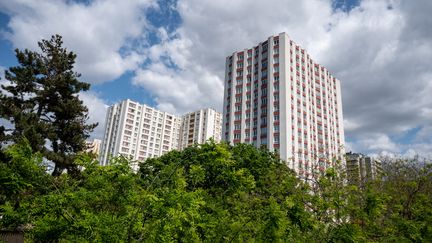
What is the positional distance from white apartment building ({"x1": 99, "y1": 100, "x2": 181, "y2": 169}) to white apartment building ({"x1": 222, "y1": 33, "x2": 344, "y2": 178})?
52.0 meters

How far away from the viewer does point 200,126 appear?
112500mm

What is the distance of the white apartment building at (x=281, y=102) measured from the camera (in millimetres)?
57094

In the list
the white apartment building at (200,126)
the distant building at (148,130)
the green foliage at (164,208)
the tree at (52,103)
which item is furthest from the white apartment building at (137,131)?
the green foliage at (164,208)

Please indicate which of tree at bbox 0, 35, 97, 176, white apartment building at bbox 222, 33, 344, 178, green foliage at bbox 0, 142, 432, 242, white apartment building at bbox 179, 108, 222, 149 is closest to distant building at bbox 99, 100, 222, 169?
white apartment building at bbox 179, 108, 222, 149

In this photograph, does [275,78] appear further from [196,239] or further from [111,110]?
[111,110]

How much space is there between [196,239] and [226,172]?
66.4 inches

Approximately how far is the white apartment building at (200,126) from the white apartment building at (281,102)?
1676 inches

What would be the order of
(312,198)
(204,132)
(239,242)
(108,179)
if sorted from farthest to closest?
(204,132), (312,198), (239,242), (108,179)

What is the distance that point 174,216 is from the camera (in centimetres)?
505

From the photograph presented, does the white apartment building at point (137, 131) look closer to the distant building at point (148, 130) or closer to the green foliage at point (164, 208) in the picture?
the distant building at point (148, 130)

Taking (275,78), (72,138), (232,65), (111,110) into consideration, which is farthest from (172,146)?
(72,138)

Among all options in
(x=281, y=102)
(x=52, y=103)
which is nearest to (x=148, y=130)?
(x=281, y=102)

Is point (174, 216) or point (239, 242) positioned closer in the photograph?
point (174, 216)

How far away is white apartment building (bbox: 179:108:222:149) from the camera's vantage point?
111 meters
